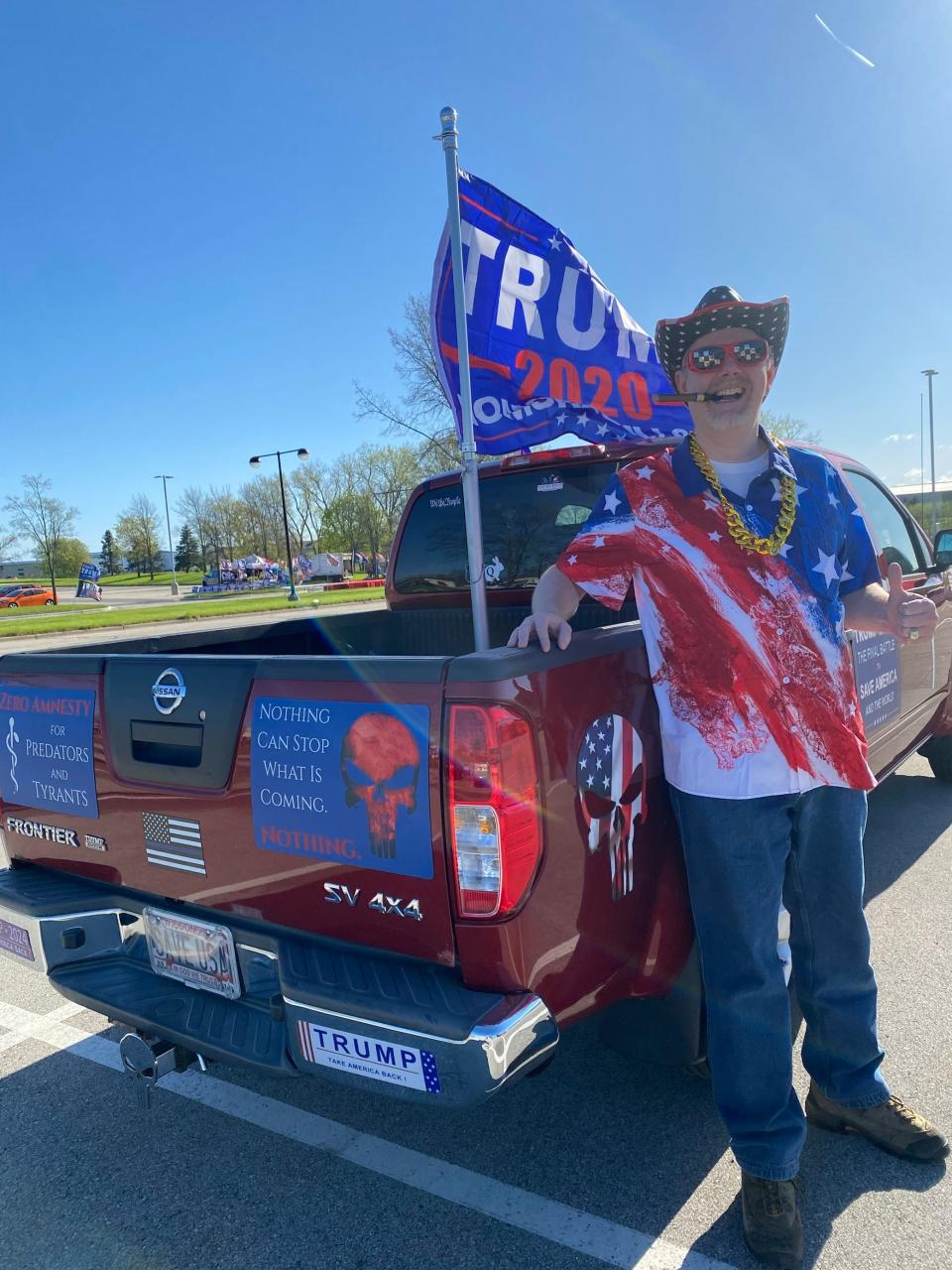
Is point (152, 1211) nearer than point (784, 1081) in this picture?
No

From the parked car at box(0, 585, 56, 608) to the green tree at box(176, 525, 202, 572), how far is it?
39.5 metres

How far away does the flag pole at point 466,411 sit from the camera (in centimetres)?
245

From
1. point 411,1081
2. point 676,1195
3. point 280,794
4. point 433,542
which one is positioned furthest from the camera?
point 433,542

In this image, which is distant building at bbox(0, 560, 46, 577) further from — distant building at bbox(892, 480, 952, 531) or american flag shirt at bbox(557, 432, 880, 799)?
american flag shirt at bbox(557, 432, 880, 799)

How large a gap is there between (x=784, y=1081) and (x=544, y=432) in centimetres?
218

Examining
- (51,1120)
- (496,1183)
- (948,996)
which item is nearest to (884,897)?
(948,996)

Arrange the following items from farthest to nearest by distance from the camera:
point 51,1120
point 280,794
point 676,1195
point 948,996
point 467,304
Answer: point 948,996
point 467,304
point 51,1120
point 676,1195
point 280,794

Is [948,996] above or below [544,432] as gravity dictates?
below

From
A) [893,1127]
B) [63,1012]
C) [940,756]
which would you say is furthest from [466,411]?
[940,756]

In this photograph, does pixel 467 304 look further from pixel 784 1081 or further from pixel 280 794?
pixel 784 1081

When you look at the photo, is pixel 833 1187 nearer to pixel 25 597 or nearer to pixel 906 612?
pixel 906 612

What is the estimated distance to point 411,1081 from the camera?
1.79m

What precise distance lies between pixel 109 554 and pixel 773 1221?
118 metres

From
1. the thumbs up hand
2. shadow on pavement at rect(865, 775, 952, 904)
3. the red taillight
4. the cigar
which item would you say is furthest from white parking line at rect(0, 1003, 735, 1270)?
shadow on pavement at rect(865, 775, 952, 904)
